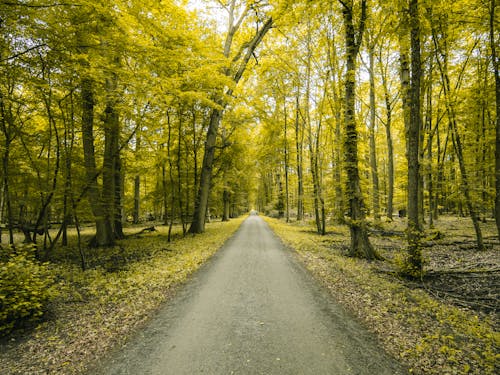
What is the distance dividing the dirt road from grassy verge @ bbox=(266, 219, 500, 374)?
0.32 metres

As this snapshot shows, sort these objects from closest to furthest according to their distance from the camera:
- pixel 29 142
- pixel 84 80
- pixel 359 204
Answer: pixel 84 80 → pixel 29 142 → pixel 359 204

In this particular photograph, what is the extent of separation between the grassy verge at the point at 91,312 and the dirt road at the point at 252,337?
0.42 meters

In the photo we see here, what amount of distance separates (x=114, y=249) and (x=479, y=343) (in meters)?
12.1

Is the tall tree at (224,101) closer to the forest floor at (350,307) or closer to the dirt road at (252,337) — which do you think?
the forest floor at (350,307)

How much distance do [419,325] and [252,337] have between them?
8.93 ft

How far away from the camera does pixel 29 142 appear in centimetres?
801

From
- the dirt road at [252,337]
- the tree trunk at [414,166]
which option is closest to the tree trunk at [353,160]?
the tree trunk at [414,166]

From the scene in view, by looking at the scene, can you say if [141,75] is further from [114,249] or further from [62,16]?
[114,249]

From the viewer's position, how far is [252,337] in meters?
3.54

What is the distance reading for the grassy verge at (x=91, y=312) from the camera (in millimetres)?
3091

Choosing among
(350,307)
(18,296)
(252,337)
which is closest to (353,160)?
(350,307)

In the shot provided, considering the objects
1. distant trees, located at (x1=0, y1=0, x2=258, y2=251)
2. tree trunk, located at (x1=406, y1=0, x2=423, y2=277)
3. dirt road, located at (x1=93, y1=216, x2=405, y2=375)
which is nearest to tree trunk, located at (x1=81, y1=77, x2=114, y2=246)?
distant trees, located at (x1=0, y1=0, x2=258, y2=251)

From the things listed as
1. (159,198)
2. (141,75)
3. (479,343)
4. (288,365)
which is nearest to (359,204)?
(479,343)

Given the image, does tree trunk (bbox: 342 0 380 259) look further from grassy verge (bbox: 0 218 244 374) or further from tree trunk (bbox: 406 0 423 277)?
grassy verge (bbox: 0 218 244 374)
